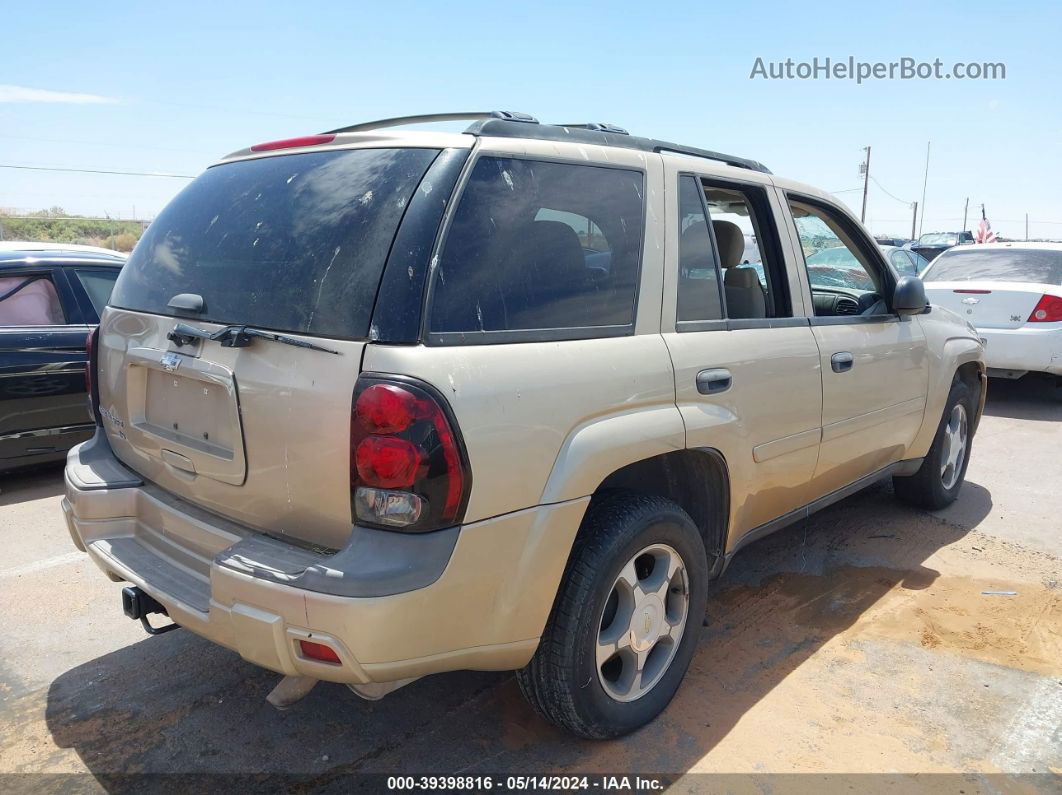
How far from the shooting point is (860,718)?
2.89 m

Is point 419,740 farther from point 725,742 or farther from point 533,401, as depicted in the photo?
point 533,401

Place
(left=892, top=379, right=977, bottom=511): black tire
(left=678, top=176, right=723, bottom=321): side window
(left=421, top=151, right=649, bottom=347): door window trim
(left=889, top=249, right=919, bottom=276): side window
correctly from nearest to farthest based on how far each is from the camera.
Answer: (left=421, top=151, right=649, bottom=347): door window trim → (left=678, top=176, right=723, bottom=321): side window → (left=892, top=379, right=977, bottom=511): black tire → (left=889, top=249, right=919, bottom=276): side window

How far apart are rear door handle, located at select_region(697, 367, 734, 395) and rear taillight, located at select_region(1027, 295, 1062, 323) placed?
6.56m

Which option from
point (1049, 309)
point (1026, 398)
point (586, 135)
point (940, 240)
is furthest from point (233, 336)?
point (940, 240)

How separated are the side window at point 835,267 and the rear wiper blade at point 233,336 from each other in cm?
249

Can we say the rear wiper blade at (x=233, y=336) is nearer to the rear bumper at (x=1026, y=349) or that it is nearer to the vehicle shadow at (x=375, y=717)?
the vehicle shadow at (x=375, y=717)

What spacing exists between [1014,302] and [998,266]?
0.96 metres

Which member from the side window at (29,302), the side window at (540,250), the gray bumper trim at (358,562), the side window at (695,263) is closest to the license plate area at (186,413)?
the gray bumper trim at (358,562)

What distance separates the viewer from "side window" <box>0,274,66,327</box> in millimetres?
5414

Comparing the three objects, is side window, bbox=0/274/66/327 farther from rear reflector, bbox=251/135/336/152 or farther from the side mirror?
the side mirror

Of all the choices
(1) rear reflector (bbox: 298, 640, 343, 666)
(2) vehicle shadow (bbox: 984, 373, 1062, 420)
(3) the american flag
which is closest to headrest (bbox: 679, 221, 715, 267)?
(1) rear reflector (bbox: 298, 640, 343, 666)

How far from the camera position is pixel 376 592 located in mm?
1992

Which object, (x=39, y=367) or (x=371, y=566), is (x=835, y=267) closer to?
(x=371, y=566)

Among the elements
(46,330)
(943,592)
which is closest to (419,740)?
(943,592)
